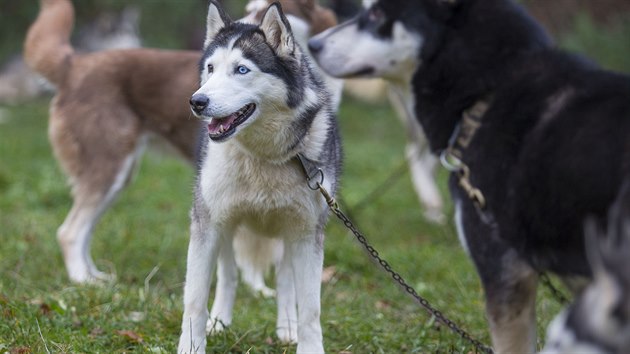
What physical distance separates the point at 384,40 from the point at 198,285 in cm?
131

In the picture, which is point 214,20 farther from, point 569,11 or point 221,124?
point 569,11

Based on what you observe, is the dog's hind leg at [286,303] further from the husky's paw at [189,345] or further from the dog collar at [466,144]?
the dog collar at [466,144]

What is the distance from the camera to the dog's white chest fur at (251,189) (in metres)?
3.21

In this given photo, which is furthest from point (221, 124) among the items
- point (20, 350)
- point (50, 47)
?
point (50, 47)

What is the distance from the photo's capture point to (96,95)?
5.49 meters

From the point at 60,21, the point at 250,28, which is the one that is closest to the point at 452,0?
the point at 250,28

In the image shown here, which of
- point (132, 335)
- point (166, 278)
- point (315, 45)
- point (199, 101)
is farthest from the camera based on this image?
point (166, 278)

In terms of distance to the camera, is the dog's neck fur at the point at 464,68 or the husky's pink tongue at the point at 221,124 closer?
the husky's pink tongue at the point at 221,124

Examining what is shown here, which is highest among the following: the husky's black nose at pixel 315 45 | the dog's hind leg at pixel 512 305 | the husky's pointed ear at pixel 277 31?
the husky's pointed ear at pixel 277 31

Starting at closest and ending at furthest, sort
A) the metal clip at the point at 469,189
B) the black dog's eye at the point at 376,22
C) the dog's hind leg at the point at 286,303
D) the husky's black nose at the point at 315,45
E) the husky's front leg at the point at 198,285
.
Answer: the metal clip at the point at 469,189, the husky's front leg at the point at 198,285, the black dog's eye at the point at 376,22, the dog's hind leg at the point at 286,303, the husky's black nose at the point at 315,45

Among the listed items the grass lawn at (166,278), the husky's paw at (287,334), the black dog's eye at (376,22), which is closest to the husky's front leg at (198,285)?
the grass lawn at (166,278)

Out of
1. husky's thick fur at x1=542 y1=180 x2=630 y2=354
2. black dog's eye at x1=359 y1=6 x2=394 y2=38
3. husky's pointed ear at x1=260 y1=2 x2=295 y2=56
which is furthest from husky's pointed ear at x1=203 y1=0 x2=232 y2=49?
husky's thick fur at x1=542 y1=180 x2=630 y2=354

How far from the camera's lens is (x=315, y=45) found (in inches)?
161

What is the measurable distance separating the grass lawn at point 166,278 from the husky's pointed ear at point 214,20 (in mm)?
1215
